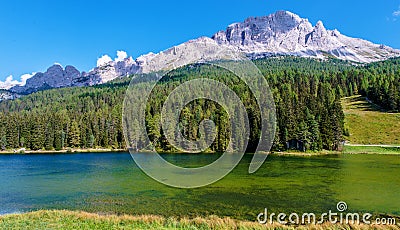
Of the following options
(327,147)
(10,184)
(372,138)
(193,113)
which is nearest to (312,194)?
(10,184)

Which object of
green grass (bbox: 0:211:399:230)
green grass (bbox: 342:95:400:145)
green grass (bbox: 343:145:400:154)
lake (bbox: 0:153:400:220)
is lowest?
lake (bbox: 0:153:400:220)

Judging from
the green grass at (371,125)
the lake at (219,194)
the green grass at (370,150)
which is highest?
the green grass at (371,125)

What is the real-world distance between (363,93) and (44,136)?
131 m

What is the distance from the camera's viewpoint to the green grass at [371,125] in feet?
303

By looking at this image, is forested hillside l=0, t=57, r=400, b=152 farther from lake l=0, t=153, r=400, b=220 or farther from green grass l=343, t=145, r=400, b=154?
lake l=0, t=153, r=400, b=220

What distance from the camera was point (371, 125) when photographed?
10300 centimetres

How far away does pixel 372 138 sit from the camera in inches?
3681

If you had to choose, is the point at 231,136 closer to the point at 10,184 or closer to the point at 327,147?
the point at 327,147

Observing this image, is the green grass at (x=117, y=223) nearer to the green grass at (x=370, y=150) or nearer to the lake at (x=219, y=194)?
the lake at (x=219, y=194)

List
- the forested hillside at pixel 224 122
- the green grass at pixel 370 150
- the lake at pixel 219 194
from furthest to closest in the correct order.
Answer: the forested hillside at pixel 224 122, the green grass at pixel 370 150, the lake at pixel 219 194

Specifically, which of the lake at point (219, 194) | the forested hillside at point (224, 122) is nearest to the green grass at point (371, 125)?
the forested hillside at point (224, 122)

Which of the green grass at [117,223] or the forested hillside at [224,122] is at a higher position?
the forested hillside at [224,122]

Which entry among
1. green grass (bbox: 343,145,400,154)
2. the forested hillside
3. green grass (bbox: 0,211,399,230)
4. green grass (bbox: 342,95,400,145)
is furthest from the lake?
green grass (bbox: 342,95,400,145)

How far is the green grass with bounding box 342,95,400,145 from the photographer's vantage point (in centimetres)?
9226
